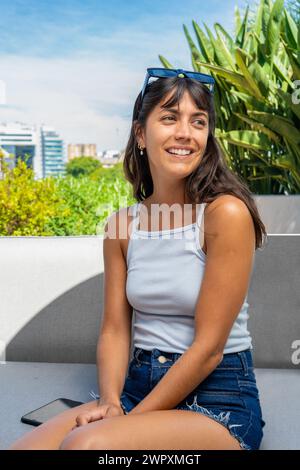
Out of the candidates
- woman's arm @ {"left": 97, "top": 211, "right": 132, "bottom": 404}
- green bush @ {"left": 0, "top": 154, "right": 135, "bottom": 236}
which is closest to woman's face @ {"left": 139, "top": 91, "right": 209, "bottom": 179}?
woman's arm @ {"left": 97, "top": 211, "right": 132, "bottom": 404}

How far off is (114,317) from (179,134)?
51cm

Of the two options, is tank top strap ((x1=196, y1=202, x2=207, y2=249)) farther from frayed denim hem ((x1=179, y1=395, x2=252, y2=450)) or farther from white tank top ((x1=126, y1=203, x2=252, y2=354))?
frayed denim hem ((x1=179, y1=395, x2=252, y2=450))

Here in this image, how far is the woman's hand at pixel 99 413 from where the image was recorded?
56.8 inches

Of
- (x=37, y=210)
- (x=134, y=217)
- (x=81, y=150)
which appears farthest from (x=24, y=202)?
(x=81, y=150)

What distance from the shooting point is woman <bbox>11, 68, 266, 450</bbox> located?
1.47m

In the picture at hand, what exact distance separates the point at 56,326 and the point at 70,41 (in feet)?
262

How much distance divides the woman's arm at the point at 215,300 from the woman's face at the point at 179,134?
0.15 meters

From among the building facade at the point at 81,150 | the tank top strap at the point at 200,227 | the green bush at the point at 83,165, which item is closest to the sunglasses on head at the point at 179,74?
the tank top strap at the point at 200,227

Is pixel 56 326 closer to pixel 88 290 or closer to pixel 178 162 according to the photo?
pixel 88 290

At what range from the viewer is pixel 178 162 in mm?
1664

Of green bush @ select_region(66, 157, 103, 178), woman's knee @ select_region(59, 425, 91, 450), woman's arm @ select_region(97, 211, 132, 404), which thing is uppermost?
green bush @ select_region(66, 157, 103, 178)

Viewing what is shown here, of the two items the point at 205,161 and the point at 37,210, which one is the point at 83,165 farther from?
the point at 205,161

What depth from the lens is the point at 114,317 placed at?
5.79ft
